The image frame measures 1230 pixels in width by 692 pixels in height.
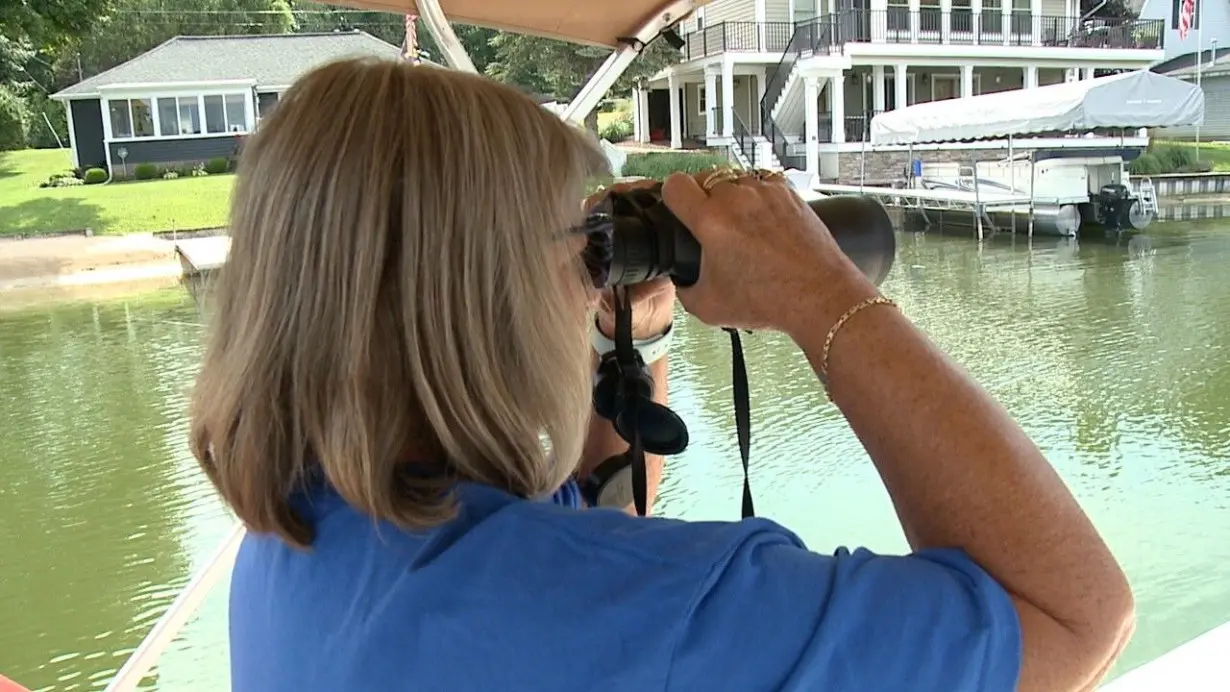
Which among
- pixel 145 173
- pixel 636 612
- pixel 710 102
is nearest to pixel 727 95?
pixel 710 102

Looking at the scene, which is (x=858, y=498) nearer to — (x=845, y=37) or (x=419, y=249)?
(x=419, y=249)

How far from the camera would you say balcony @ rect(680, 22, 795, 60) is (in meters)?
14.1

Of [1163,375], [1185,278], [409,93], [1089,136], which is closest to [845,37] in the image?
[1089,136]

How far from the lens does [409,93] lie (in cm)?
53

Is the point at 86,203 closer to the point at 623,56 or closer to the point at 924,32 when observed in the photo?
the point at 924,32

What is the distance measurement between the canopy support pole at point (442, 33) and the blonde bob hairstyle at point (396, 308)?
957 millimetres

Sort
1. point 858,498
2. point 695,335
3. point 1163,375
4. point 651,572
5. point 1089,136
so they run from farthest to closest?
point 1089,136 → point 1163,375 → point 695,335 → point 858,498 → point 651,572

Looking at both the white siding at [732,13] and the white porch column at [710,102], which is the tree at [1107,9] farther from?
the white porch column at [710,102]

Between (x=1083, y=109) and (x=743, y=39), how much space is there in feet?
20.2

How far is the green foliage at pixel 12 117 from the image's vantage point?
732 centimetres

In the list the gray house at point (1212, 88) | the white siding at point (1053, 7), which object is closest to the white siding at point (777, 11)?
the white siding at point (1053, 7)

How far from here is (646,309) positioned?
84cm

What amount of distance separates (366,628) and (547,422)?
13 cm

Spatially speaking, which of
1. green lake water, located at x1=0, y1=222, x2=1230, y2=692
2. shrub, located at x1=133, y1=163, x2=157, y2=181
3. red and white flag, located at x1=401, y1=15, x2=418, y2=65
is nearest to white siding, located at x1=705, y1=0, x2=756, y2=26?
green lake water, located at x1=0, y1=222, x2=1230, y2=692
